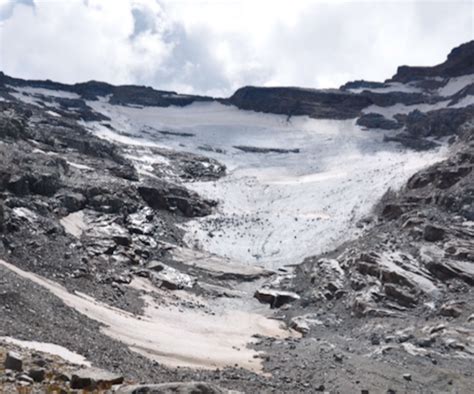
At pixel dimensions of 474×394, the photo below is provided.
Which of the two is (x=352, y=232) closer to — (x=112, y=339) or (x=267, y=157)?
(x=112, y=339)

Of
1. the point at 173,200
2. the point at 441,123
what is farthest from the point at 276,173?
the point at 441,123

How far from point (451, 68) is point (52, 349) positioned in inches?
4685

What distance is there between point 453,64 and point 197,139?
60.9m

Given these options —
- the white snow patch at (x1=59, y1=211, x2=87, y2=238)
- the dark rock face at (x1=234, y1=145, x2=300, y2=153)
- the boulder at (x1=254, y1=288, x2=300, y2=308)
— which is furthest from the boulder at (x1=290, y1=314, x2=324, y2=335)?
the dark rock face at (x1=234, y1=145, x2=300, y2=153)

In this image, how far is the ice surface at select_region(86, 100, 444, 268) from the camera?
45.7 meters

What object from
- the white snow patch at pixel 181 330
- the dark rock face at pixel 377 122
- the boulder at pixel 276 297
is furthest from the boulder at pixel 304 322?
the dark rock face at pixel 377 122

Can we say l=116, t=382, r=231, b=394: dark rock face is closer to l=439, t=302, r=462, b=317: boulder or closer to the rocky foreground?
the rocky foreground

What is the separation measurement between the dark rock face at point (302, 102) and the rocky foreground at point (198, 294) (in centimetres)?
6094

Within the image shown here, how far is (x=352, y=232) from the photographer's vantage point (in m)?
43.5

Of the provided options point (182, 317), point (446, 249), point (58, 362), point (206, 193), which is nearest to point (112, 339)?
point (58, 362)

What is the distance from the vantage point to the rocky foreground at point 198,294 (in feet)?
53.3

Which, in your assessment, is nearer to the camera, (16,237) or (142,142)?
(16,237)

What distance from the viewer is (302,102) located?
118062 mm

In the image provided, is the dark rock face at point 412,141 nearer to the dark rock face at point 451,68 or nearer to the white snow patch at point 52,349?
the dark rock face at point 451,68
